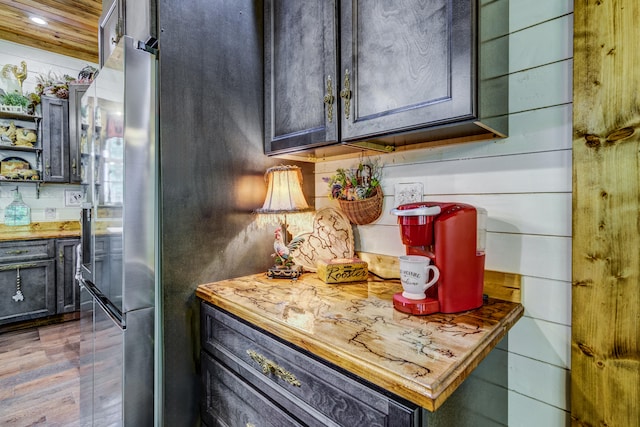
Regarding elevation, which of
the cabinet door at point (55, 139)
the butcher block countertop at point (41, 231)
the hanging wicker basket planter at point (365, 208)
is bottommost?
the butcher block countertop at point (41, 231)

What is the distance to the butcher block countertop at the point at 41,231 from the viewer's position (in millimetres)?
3148

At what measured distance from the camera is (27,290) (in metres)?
3.16

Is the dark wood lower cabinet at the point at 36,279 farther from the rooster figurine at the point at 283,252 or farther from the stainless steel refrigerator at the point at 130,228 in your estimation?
the rooster figurine at the point at 283,252

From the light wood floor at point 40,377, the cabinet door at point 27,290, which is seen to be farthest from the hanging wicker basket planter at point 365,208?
the cabinet door at point 27,290

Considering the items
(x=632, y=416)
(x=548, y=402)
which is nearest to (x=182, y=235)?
(x=548, y=402)

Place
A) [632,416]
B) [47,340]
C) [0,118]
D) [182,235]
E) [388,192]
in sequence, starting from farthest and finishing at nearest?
[0,118] → [47,340] → [388,192] → [182,235] → [632,416]

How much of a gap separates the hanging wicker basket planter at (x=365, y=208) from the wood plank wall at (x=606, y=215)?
69cm

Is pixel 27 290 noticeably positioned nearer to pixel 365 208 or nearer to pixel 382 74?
pixel 365 208

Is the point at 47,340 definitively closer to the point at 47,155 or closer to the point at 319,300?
the point at 47,155

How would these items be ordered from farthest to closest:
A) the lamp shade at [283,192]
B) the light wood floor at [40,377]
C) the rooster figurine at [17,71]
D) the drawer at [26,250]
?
the rooster figurine at [17,71], the drawer at [26,250], the light wood floor at [40,377], the lamp shade at [283,192]

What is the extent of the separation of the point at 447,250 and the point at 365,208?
54 centimetres

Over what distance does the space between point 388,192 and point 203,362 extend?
41.6 inches

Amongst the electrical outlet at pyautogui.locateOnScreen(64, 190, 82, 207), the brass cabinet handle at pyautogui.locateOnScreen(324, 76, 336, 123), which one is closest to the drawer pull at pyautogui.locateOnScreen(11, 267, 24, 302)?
the electrical outlet at pyautogui.locateOnScreen(64, 190, 82, 207)

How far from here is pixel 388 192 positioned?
56.4 inches
